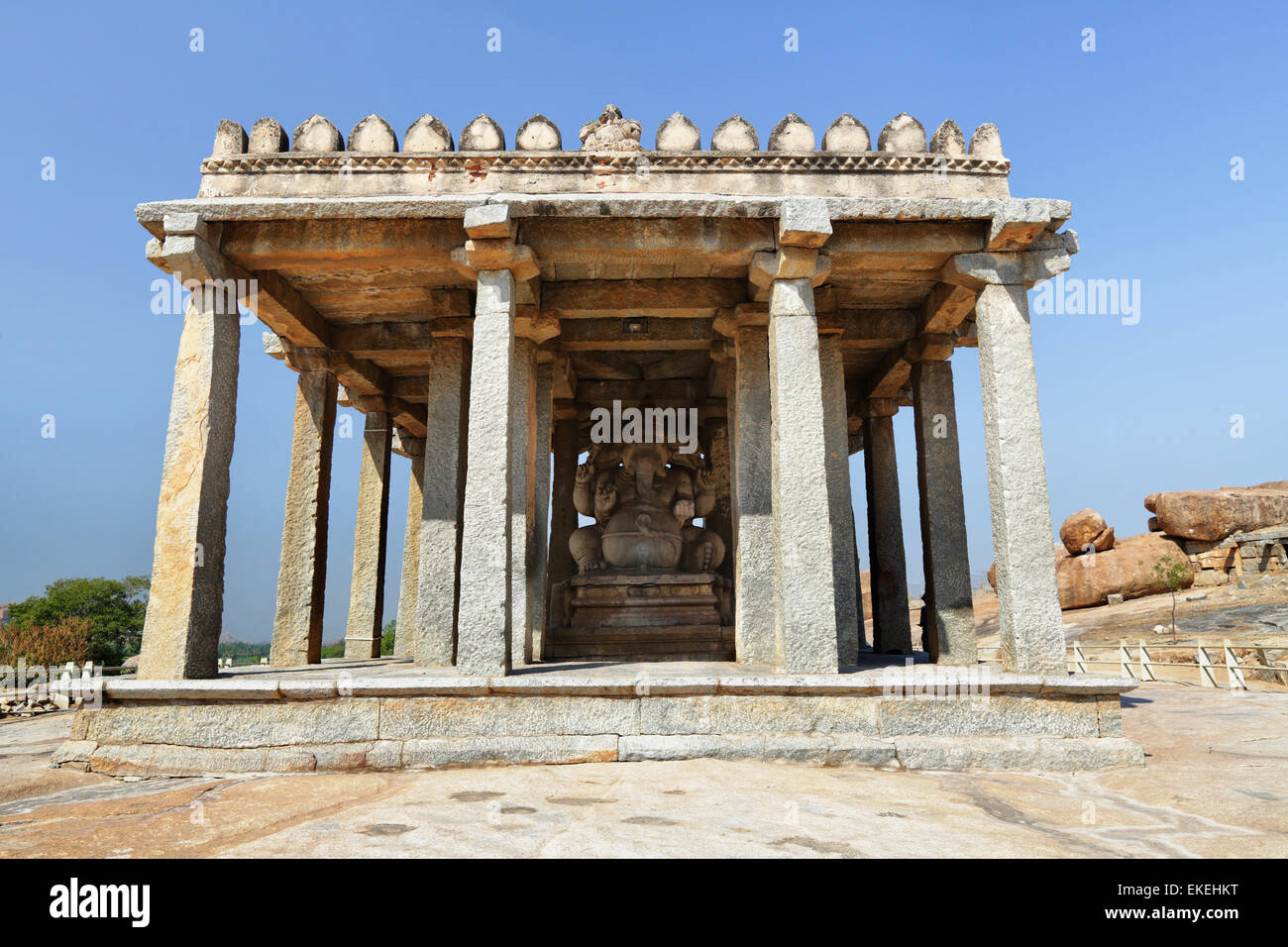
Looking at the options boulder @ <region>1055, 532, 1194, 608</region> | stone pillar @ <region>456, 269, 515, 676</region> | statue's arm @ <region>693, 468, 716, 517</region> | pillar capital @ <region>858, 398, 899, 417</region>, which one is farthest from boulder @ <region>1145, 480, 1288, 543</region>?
stone pillar @ <region>456, 269, 515, 676</region>

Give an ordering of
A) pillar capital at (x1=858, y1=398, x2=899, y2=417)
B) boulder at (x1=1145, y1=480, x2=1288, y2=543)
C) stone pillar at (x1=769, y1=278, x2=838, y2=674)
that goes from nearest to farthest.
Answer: stone pillar at (x1=769, y1=278, x2=838, y2=674), pillar capital at (x1=858, y1=398, x2=899, y2=417), boulder at (x1=1145, y1=480, x2=1288, y2=543)

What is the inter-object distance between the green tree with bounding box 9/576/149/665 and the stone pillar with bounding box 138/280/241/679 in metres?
25.5

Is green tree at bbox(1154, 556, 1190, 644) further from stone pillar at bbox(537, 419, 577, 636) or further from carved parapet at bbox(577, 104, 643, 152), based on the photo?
carved parapet at bbox(577, 104, 643, 152)

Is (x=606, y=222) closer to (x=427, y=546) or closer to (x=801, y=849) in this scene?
(x=427, y=546)

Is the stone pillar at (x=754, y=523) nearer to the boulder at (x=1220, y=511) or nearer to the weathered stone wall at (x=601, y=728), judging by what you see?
the weathered stone wall at (x=601, y=728)

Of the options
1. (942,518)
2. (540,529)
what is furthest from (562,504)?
(942,518)

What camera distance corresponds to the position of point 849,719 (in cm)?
721

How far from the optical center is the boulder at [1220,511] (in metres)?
30.3

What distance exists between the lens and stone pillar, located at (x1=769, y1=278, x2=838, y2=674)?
7.68 m

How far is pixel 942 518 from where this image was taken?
10.7m

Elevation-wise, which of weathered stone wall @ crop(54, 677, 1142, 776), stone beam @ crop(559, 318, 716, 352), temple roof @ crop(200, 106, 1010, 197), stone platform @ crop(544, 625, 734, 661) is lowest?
weathered stone wall @ crop(54, 677, 1142, 776)

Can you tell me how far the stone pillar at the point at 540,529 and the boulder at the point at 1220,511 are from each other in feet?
102

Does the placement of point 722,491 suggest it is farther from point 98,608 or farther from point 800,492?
point 98,608

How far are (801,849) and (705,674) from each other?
3.31m
